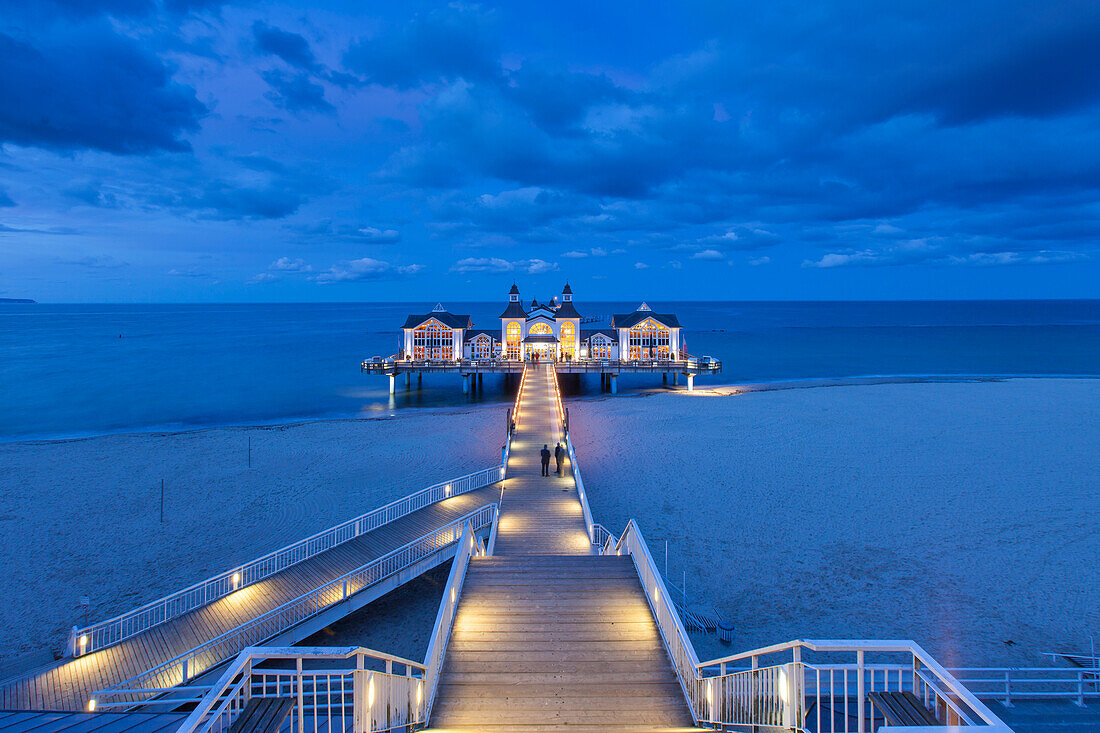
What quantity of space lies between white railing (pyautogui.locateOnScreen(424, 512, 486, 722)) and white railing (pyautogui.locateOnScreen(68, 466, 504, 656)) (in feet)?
16.9

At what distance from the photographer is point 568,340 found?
157 feet

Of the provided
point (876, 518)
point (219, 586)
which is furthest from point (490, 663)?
point (876, 518)

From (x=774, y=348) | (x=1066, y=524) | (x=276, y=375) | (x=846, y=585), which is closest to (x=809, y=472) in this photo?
(x=1066, y=524)

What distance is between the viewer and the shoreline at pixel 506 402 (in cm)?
3059

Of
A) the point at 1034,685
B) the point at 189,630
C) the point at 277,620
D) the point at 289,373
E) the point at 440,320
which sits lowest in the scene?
the point at 1034,685

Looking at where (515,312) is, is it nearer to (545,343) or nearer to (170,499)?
(545,343)

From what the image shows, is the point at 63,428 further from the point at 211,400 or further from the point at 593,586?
the point at 593,586

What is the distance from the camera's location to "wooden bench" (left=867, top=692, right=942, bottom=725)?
3711 millimetres

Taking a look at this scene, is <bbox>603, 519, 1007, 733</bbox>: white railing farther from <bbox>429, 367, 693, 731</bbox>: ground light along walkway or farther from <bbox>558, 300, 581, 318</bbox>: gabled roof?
<bbox>558, 300, 581, 318</bbox>: gabled roof

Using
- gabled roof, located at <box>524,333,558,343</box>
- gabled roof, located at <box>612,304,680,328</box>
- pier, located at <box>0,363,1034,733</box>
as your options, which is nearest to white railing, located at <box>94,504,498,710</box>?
pier, located at <box>0,363,1034,733</box>

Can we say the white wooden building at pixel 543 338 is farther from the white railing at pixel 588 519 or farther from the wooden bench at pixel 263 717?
the wooden bench at pixel 263 717

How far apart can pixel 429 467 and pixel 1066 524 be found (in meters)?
19.6

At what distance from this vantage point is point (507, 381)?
50500 mm

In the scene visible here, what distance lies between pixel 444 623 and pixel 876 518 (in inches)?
568
